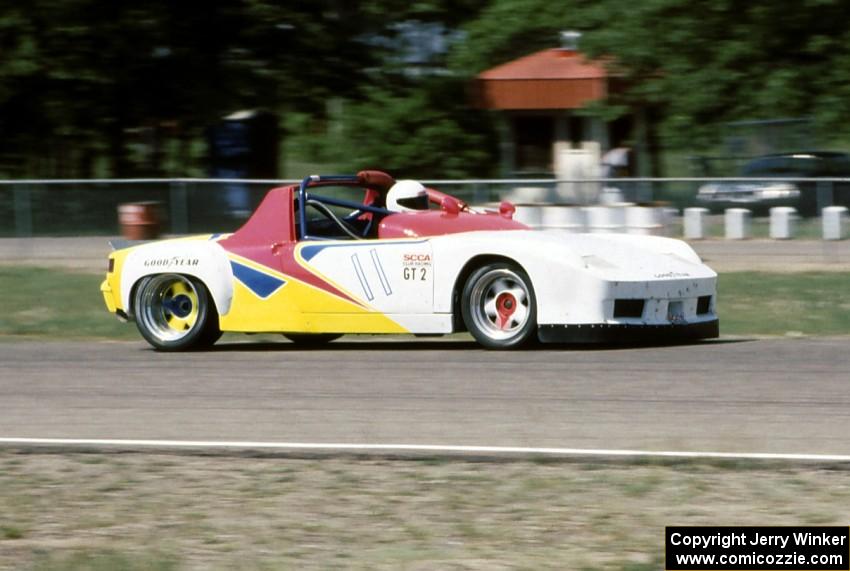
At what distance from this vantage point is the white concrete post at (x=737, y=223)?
1888 cm

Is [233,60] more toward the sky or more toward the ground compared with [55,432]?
more toward the sky

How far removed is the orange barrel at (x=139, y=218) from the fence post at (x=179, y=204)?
23 centimetres

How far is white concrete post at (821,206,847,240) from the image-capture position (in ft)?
60.5

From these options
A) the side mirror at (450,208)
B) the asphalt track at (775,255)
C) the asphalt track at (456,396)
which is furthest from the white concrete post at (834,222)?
the side mirror at (450,208)

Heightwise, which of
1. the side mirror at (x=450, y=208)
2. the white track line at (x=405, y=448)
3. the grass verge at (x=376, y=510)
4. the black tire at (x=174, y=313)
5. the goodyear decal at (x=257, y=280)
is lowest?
the grass verge at (x=376, y=510)

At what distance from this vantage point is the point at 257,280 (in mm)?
10992

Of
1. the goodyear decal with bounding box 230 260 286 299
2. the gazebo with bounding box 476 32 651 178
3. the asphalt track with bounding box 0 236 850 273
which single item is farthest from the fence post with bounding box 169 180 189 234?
the gazebo with bounding box 476 32 651 178

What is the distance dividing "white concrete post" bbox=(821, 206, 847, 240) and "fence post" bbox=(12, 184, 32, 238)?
32.9 ft

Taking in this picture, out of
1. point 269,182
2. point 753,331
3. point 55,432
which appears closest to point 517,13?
point 269,182

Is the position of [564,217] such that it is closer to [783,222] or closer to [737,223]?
[737,223]

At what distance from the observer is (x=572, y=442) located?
23.3ft

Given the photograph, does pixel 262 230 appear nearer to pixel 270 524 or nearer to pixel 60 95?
pixel 270 524

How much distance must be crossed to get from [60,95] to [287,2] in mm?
4827

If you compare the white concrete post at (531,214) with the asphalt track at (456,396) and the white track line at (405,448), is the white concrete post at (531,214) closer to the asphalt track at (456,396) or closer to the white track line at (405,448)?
the asphalt track at (456,396)
